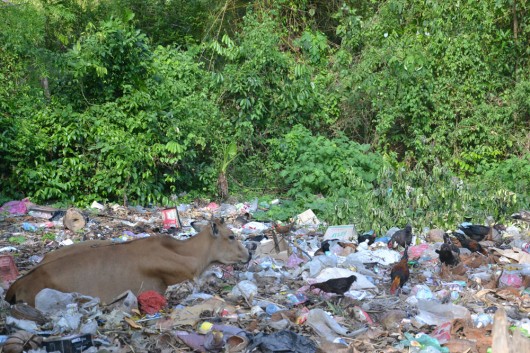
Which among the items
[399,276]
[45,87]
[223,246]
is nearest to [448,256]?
[399,276]

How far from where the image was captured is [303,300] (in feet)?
22.2

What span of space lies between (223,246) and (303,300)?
109 centimetres

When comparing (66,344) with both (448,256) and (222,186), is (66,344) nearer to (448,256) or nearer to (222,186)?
(448,256)

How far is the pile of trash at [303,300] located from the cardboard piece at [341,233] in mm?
15

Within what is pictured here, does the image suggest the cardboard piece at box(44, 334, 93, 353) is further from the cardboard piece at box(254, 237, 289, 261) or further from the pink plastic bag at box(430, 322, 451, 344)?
the cardboard piece at box(254, 237, 289, 261)

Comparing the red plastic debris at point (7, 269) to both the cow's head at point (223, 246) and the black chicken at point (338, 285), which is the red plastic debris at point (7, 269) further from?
the black chicken at point (338, 285)

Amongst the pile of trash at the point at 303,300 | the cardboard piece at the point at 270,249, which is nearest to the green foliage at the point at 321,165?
the pile of trash at the point at 303,300

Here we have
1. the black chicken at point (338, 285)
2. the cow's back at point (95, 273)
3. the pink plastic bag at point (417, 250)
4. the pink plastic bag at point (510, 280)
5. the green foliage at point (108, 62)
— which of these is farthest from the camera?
the green foliage at point (108, 62)

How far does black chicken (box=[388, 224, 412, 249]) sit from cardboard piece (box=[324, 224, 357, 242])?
60 centimetres

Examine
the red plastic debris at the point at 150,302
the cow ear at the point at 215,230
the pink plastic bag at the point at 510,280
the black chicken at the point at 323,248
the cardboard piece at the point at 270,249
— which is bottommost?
the pink plastic bag at the point at 510,280

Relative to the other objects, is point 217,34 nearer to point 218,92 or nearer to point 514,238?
point 218,92

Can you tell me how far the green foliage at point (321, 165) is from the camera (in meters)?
12.5

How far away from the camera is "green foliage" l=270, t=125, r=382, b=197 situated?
12.5 metres

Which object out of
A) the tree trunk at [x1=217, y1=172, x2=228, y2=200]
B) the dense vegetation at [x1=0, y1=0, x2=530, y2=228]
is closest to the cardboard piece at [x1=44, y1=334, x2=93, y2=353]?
the dense vegetation at [x1=0, y1=0, x2=530, y2=228]
